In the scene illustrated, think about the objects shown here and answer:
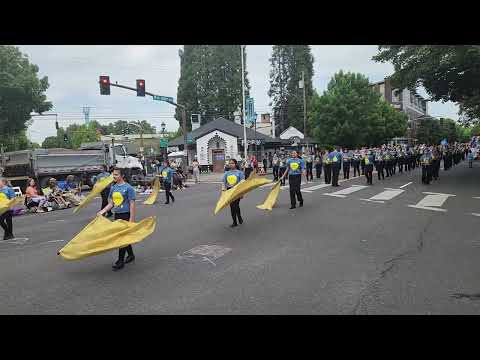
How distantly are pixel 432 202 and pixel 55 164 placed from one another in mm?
20093

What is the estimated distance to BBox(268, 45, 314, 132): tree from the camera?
65.0 meters

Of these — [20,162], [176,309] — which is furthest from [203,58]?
[176,309]

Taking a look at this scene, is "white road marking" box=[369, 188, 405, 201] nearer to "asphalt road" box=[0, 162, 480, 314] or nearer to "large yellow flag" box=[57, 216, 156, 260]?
"asphalt road" box=[0, 162, 480, 314]

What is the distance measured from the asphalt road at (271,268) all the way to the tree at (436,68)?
8.92 metres

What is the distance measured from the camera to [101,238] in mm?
6695

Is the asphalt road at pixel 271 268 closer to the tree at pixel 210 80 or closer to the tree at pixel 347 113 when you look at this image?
the tree at pixel 347 113

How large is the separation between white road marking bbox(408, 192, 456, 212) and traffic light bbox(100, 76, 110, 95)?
16.9 metres

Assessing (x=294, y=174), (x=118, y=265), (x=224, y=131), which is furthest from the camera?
(x=224, y=131)

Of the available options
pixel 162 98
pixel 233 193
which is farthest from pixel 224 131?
pixel 233 193

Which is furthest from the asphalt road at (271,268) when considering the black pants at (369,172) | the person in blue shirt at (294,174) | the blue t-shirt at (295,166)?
the black pants at (369,172)

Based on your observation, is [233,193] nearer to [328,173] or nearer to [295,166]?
[295,166]

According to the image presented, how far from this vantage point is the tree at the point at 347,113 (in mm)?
48906

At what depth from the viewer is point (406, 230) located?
9266 millimetres
